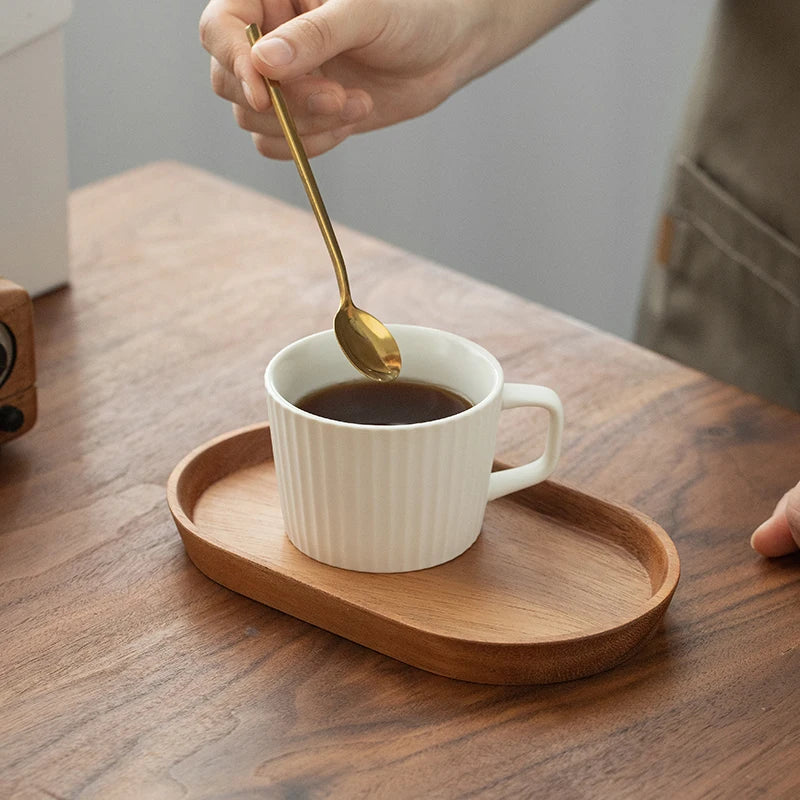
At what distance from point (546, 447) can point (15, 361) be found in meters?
0.36

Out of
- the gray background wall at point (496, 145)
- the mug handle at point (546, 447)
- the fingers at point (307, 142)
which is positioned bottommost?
the gray background wall at point (496, 145)

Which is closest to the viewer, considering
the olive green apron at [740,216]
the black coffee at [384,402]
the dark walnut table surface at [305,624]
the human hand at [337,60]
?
the dark walnut table surface at [305,624]

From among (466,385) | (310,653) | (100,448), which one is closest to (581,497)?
(466,385)

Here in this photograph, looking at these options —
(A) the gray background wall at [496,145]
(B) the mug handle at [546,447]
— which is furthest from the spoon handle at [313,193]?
(A) the gray background wall at [496,145]

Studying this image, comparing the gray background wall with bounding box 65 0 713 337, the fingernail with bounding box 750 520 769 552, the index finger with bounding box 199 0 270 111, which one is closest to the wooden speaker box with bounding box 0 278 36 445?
the index finger with bounding box 199 0 270 111

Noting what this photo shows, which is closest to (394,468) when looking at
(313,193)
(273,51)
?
(313,193)

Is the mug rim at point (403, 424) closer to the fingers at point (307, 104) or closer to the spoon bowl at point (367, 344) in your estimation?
the spoon bowl at point (367, 344)

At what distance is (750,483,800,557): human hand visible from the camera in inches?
27.3

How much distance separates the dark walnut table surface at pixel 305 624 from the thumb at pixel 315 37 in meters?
0.25

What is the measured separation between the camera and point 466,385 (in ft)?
2.31

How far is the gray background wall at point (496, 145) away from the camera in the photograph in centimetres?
200

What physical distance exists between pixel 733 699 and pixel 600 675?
2.7 inches

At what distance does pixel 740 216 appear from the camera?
3.91ft

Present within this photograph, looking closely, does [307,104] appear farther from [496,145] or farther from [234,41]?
[496,145]
